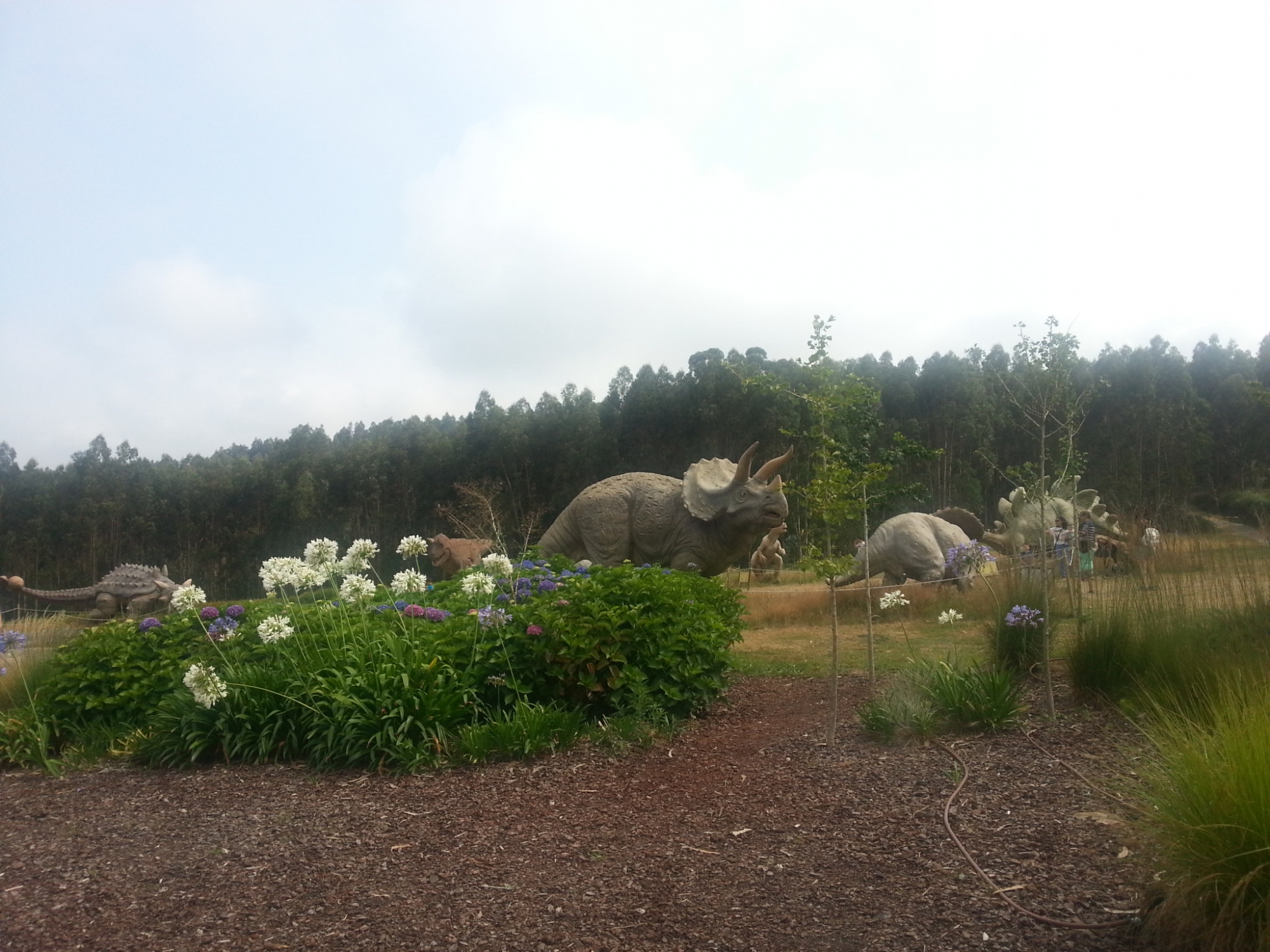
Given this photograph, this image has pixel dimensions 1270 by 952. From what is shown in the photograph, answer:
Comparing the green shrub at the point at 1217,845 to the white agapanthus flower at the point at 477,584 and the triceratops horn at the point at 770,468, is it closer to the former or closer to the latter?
the white agapanthus flower at the point at 477,584

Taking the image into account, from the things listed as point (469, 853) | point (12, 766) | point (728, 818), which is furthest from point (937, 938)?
point (12, 766)

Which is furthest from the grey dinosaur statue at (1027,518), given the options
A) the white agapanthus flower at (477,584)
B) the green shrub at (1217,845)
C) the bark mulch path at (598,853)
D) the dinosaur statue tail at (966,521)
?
the green shrub at (1217,845)

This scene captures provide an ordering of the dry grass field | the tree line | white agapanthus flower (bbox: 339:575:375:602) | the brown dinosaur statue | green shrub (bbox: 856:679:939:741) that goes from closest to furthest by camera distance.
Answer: green shrub (bbox: 856:679:939:741) < the dry grass field < white agapanthus flower (bbox: 339:575:375:602) < the brown dinosaur statue < the tree line

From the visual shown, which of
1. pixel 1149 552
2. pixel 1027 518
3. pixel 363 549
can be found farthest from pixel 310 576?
pixel 1027 518

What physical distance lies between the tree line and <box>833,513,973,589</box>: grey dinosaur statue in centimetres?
545

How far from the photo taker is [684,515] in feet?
32.0

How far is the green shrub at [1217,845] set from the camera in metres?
2.29

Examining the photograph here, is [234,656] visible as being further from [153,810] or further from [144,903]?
[144,903]

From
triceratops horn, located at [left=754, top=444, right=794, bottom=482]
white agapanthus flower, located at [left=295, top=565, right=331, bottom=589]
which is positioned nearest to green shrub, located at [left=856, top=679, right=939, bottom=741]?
white agapanthus flower, located at [left=295, top=565, right=331, bottom=589]

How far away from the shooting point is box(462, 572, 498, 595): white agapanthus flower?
5.76m

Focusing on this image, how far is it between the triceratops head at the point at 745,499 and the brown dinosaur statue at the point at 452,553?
7.13 meters

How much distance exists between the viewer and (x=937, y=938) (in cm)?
261

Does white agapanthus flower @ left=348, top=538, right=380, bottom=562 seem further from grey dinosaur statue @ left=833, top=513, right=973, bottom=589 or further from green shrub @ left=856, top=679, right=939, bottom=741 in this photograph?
grey dinosaur statue @ left=833, top=513, right=973, bottom=589

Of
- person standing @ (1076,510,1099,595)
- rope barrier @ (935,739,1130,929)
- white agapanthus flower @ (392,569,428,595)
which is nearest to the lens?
rope barrier @ (935,739,1130,929)
